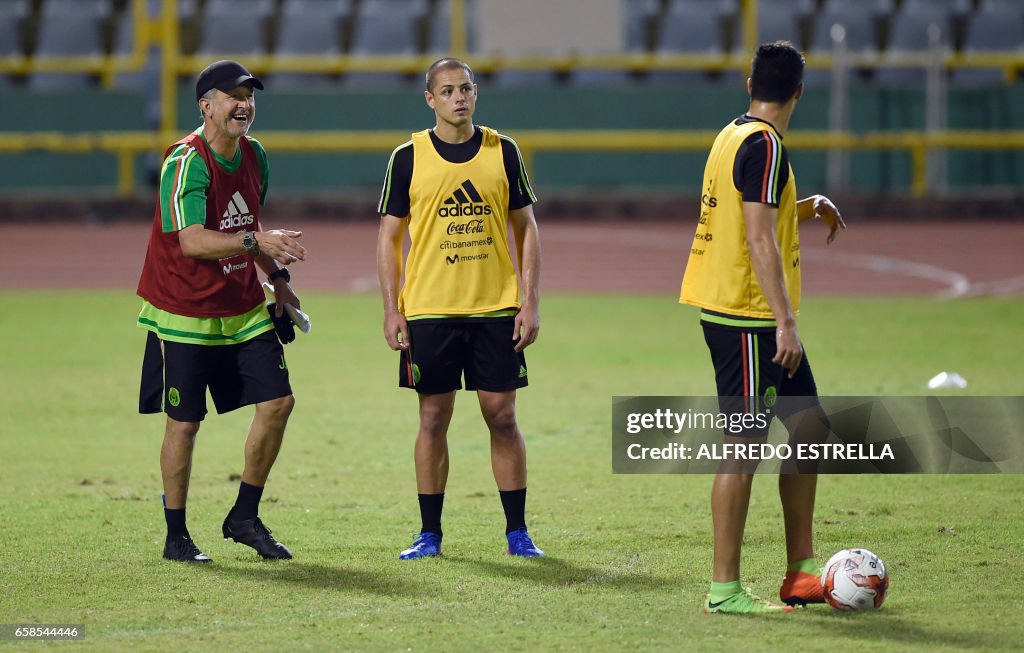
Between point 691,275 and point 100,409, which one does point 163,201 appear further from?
point 100,409

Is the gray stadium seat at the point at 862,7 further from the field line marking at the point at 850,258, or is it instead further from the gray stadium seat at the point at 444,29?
the field line marking at the point at 850,258

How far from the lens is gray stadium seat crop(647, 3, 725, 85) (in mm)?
25625

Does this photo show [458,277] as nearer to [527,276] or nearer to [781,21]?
[527,276]

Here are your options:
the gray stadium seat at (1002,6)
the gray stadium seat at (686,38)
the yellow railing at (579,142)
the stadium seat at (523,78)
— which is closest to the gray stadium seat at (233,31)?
the yellow railing at (579,142)

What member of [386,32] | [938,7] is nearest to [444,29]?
[386,32]

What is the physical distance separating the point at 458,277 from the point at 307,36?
21.1 meters

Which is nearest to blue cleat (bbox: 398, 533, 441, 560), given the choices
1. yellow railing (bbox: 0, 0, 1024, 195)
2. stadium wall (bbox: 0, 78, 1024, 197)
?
yellow railing (bbox: 0, 0, 1024, 195)

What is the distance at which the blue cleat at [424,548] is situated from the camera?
600 centimetres

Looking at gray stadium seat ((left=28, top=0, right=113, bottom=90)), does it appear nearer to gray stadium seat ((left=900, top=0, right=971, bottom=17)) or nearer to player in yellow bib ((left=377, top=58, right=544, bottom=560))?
gray stadium seat ((left=900, top=0, right=971, bottom=17))

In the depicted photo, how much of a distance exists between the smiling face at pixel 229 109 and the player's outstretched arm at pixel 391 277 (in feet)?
2.32

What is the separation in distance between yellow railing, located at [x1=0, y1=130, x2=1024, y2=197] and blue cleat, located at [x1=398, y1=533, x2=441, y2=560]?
55.4 feet

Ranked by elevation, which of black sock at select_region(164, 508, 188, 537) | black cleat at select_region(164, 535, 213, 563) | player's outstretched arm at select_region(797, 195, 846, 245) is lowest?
black cleat at select_region(164, 535, 213, 563)

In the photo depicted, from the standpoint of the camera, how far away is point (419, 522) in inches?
264

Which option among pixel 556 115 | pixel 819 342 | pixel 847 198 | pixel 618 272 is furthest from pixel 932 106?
pixel 819 342
